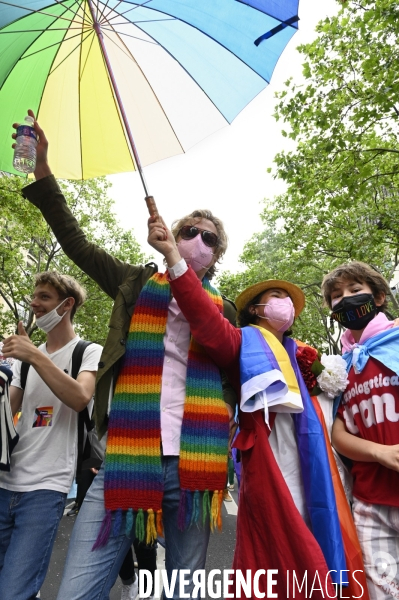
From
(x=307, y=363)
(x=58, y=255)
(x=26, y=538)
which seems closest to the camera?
(x=26, y=538)

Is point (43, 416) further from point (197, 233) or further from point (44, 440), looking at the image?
point (197, 233)

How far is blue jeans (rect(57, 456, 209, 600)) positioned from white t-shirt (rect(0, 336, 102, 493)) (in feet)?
1.77

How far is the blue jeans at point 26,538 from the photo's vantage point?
2.04 metres

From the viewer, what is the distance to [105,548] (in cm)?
175

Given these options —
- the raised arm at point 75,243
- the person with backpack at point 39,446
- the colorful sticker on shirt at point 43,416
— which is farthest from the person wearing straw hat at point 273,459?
the colorful sticker on shirt at point 43,416

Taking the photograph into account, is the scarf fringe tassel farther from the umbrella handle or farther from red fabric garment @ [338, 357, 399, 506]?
the umbrella handle

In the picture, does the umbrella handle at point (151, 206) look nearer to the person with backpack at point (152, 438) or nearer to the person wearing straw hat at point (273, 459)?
the person wearing straw hat at point (273, 459)

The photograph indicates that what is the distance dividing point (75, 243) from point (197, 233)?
0.61m

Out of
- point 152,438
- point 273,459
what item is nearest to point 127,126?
point 152,438

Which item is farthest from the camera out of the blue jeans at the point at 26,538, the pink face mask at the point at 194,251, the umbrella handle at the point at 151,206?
the pink face mask at the point at 194,251

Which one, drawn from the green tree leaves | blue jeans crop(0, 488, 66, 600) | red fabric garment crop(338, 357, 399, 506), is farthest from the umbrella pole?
the green tree leaves

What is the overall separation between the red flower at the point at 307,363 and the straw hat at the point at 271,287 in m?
0.33

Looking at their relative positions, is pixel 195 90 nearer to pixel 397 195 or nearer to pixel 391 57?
pixel 391 57

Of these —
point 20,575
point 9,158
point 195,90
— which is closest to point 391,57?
point 195,90
